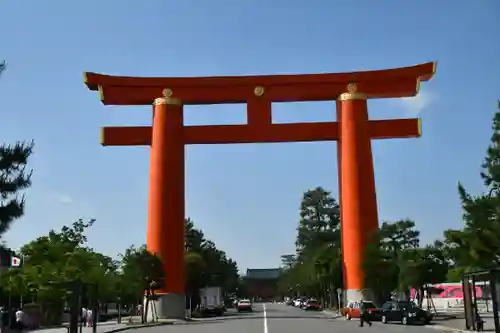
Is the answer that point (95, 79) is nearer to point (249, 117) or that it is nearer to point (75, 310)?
point (249, 117)

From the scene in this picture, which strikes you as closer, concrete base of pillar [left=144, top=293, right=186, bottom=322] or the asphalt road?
the asphalt road

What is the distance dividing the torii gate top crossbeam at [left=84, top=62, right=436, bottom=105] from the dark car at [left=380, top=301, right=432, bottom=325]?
15.0 m

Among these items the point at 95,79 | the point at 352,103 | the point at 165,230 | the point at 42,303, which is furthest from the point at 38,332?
the point at 352,103

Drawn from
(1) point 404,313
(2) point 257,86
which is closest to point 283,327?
(1) point 404,313

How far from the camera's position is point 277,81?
143 ft

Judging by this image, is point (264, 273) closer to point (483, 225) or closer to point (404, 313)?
point (404, 313)

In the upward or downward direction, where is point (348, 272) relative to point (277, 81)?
downward

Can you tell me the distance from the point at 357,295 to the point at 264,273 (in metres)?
117

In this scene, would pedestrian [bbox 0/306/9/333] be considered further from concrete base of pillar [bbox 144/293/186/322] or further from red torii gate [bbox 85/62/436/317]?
red torii gate [bbox 85/62/436/317]

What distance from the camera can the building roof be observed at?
15488 centimetres

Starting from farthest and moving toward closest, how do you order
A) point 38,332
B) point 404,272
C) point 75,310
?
1. point 404,272
2. point 38,332
3. point 75,310

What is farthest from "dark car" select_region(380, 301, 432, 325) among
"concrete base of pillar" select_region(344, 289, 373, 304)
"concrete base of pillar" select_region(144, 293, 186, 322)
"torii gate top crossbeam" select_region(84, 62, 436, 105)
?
"torii gate top crossbeam" select_region(84, 62, 436, 105)

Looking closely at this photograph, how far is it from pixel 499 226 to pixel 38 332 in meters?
22.5

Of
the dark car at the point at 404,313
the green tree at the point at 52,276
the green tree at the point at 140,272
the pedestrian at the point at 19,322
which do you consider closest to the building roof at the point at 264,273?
the green tree at the point at 52,276
